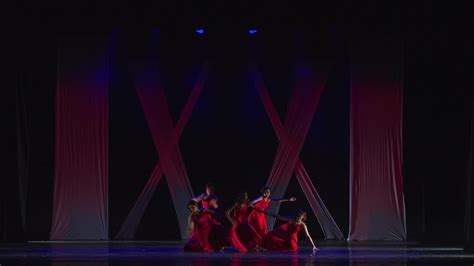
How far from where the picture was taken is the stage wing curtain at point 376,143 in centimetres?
1495

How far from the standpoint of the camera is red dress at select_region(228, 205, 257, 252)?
12977 millimetres

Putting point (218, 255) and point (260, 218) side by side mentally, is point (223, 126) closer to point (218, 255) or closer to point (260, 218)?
point (260, 218)

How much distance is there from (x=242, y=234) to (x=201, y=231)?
A: 656mm

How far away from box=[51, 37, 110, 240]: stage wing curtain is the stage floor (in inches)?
44.3

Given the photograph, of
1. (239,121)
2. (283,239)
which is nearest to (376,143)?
(239,121)

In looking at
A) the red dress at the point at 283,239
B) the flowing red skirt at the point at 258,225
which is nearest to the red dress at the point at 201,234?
the flowing red skirt at the point at 258,225

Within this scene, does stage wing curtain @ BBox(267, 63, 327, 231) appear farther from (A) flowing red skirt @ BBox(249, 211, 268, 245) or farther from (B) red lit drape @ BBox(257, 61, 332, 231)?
(A) flowing red skirt @ BBox(249, 211, 268, 245)

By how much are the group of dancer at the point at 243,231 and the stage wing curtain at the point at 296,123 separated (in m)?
1.63

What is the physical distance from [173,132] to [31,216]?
2.99 m

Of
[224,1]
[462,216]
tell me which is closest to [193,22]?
[224,1]

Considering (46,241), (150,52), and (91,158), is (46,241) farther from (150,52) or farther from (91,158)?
(150,52)

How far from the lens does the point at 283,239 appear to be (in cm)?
1308

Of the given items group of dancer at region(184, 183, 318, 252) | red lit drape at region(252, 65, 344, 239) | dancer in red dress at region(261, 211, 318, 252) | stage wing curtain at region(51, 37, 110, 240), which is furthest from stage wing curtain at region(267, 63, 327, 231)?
stage wing curtain at region(51, 37, 110, 240)

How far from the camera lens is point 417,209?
50.1ft
